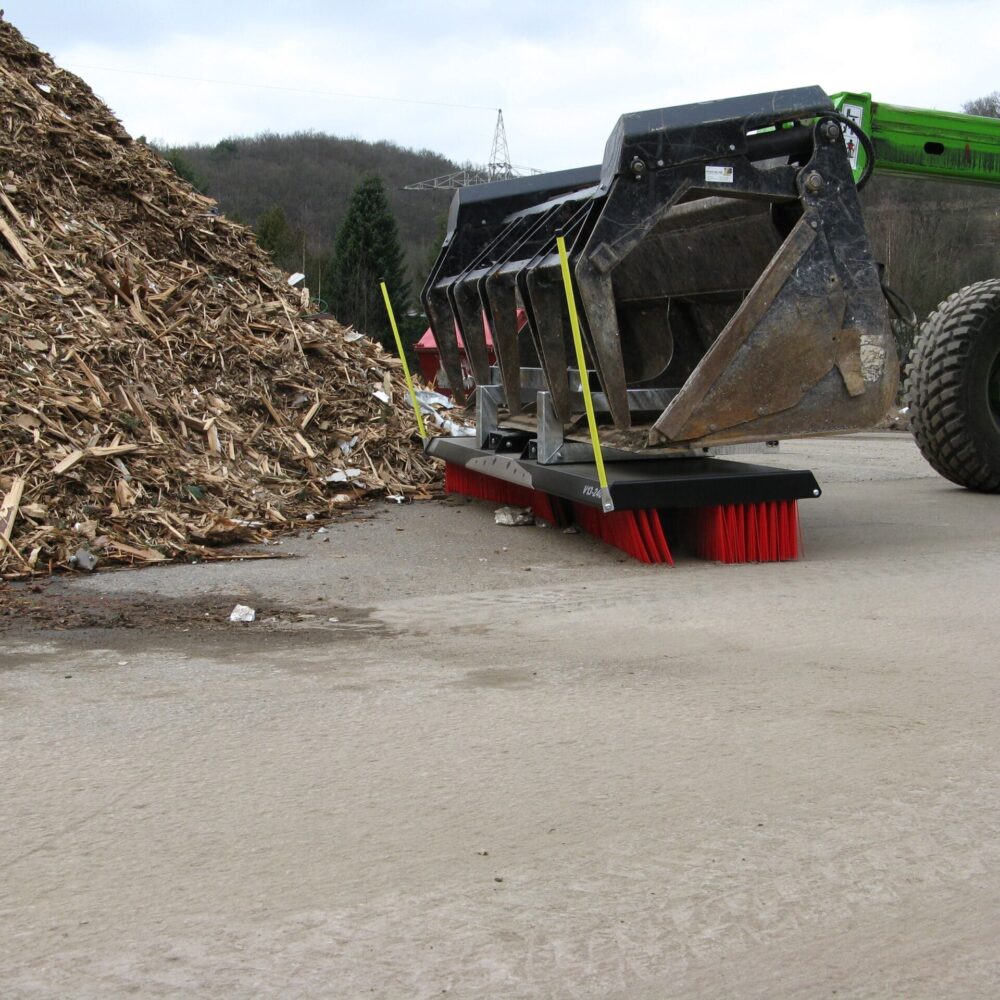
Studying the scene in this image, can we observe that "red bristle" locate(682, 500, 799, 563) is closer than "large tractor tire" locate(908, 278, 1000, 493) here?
Yes

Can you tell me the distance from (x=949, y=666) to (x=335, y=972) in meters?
2.94

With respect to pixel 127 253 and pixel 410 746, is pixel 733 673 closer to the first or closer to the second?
pixel 410 746

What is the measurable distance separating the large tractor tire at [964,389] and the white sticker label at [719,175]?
3.58 meters

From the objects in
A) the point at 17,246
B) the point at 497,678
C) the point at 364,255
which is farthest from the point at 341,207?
the point at 497,678

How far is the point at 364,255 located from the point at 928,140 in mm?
44447

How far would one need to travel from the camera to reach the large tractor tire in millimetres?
9461

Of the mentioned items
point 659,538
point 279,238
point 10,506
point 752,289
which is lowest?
point 659,538

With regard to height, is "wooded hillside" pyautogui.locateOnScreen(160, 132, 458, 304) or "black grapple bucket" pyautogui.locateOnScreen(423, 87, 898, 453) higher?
"wooded hillside" pyautogui.locateOnScreen(160, 132, 458, 304)

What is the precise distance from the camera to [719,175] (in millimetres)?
6676

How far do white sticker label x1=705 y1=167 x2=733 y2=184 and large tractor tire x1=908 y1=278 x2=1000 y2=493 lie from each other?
3.58 m

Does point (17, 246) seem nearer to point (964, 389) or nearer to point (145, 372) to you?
point (145, 372)

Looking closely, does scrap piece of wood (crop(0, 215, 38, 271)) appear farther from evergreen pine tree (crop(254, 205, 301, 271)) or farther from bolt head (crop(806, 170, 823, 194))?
evergreen pine tree (crop(254, 205, 301, 271))

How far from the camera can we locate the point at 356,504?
30.1 feet

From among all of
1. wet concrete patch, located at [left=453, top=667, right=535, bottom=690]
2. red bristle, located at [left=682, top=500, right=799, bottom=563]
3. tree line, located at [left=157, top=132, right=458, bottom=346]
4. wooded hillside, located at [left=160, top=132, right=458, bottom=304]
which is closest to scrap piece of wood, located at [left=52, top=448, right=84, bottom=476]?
red bristle, located at [left=682, top=500, right=799, bottom=563]
